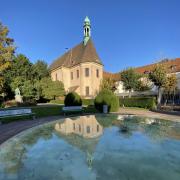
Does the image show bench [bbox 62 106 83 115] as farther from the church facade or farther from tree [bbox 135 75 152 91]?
the church facade

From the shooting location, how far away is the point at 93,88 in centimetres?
5056

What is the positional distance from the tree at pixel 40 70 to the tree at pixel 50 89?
11.1 ft

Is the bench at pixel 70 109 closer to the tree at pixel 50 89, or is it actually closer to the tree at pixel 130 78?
the tree at pixel 130 78

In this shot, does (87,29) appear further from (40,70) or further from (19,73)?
(19,73)

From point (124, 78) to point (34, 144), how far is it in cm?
3106

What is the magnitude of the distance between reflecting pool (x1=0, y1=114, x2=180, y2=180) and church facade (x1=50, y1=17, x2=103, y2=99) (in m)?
39.0

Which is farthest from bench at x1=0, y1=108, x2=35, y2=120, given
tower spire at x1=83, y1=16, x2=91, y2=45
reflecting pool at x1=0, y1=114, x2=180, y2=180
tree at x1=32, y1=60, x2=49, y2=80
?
tower spire at x1=83, y1=16, x2=91, y2=45

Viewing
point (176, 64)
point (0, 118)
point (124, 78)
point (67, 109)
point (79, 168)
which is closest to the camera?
point (79, 168)

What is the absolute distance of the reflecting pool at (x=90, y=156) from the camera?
18.8 ft

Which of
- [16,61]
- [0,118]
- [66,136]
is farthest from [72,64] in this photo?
[66,136]

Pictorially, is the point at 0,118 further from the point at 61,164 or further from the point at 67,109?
the point at 61,164

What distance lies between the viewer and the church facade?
50.3 meters

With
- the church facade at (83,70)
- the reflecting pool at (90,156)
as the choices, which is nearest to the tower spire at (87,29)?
the church facade at (83,70)

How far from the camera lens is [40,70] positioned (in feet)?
216
